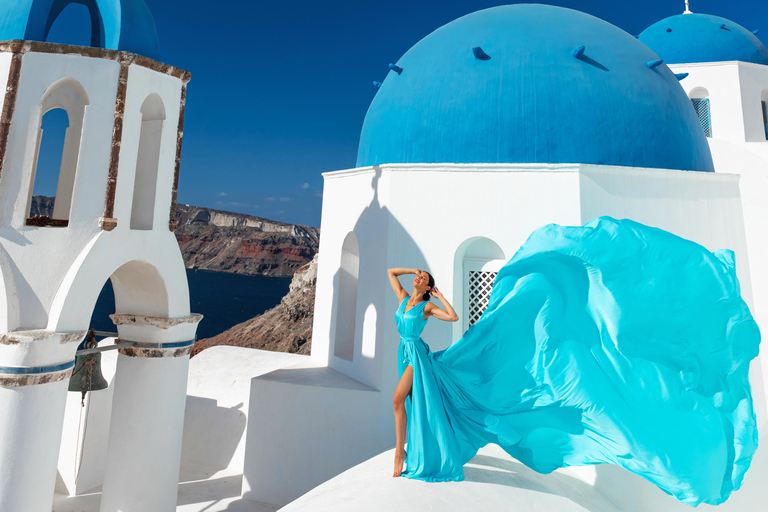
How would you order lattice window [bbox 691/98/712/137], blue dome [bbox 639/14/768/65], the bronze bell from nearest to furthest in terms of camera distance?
the bronze bell → lattice window [bbox 691/98/712/137] → blue dome [bbox 639/14/768/65]

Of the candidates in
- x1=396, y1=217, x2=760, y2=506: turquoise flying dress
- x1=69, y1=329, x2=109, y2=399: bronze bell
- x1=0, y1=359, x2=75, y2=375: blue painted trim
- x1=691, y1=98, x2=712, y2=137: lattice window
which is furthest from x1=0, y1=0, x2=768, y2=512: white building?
x1=691, y1=98, x2=712, y2=137: lattice window

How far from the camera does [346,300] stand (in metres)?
8.95

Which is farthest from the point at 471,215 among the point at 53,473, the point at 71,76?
the point at 53,473

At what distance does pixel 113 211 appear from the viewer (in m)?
5.42

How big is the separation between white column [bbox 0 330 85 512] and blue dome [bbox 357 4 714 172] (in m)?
5.53

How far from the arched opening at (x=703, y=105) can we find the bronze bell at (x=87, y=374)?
15.1 m

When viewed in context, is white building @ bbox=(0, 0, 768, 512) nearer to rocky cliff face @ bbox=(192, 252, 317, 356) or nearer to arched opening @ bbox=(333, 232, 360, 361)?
arched opening @ bbox=(333, 232, 360, 361)

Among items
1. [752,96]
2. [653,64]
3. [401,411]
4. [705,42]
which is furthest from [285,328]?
[752,96]

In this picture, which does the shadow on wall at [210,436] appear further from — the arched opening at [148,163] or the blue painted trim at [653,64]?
the blue painted trim at [653,64]

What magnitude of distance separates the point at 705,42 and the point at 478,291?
1178 centimetres

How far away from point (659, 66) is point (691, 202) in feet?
9.10

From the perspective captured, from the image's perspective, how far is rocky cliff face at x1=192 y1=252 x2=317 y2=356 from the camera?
2095 centimetres

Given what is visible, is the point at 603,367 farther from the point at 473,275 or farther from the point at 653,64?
the point at 653,64

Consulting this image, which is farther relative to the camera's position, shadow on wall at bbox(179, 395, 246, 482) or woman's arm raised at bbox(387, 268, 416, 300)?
shadow on wall at bbox(179, 395, 246, 482)
